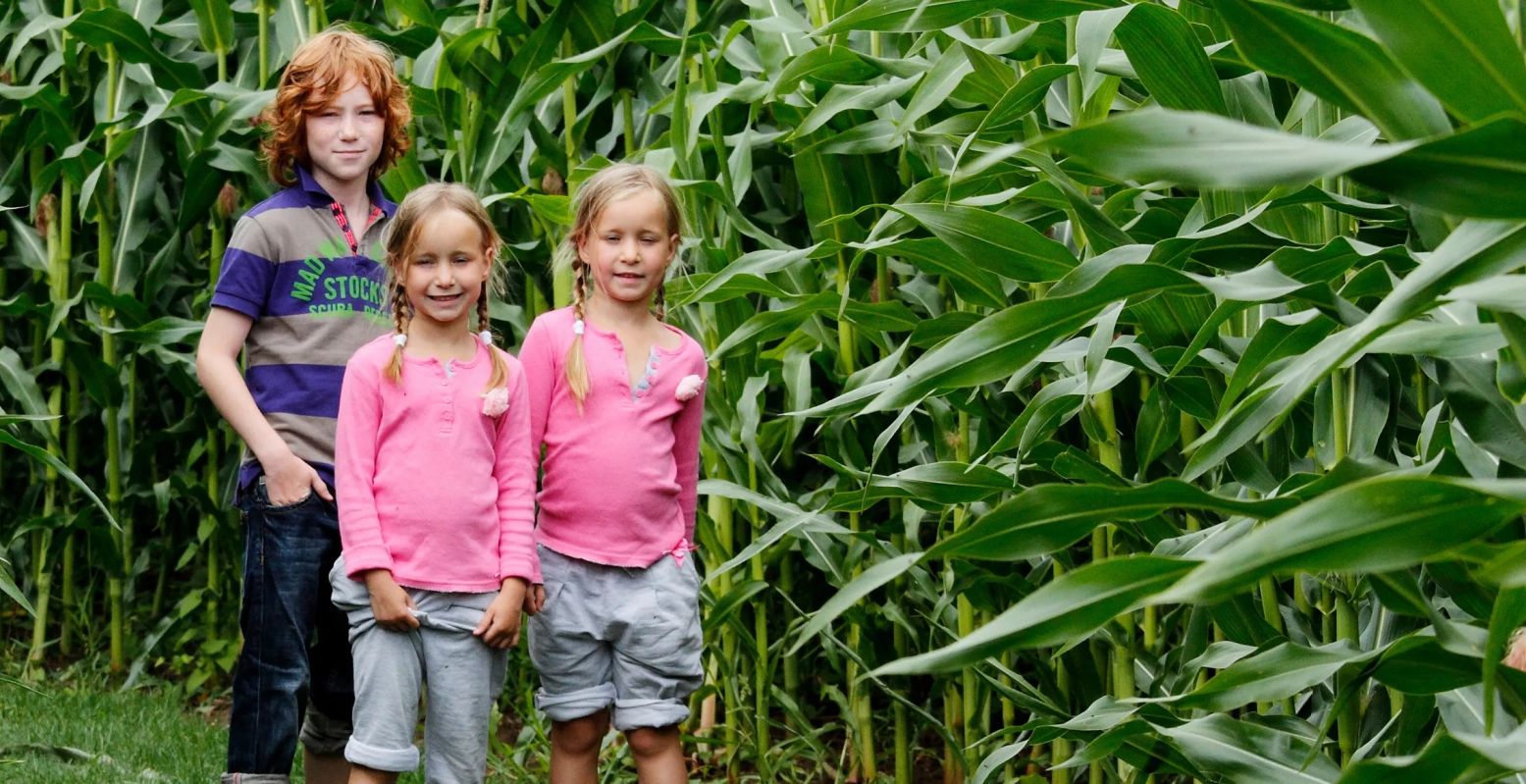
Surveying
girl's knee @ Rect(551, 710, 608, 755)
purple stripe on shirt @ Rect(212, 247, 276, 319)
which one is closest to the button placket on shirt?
purple stripe on shirt @ Rect(212, 247, 276, 319)

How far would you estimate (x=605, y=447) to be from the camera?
110 inches

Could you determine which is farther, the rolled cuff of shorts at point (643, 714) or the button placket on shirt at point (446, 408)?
the rolled cuff of shorts at point (643, 714)

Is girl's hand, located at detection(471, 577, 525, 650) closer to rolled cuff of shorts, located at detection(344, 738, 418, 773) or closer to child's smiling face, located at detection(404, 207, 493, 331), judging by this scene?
rolled cuff of shorts, located at detection(344, 738, 418, 773)

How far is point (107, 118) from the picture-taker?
4230 mm

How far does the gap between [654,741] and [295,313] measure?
39.8 inches

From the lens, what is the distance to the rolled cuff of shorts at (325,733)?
305 centimetres

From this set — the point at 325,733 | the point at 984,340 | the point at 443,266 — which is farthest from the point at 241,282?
the point at 984,340

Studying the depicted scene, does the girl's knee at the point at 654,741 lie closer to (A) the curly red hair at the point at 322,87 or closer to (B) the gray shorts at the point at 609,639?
(B) the gray shorts at the point at 609,639

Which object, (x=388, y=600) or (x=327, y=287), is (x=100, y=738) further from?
(x=388, y=600)

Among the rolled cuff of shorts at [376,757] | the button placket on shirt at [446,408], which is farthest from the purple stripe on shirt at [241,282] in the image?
the rolled cuff of shorts at [376,757]

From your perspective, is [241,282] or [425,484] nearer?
[425,484]

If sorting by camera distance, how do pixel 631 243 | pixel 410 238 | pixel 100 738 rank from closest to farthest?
pixel 410 238 → pixel 631 243 → pixel 100 738

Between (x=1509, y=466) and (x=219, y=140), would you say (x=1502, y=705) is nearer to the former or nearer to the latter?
(x=1509, y=466)

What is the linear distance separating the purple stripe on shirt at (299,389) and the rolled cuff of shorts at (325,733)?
0.59 metres
